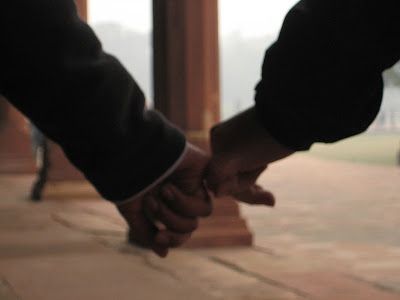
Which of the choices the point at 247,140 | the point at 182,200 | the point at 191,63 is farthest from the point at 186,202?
the point at 191,63

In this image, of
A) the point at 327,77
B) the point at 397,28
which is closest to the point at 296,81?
the point at 327,77

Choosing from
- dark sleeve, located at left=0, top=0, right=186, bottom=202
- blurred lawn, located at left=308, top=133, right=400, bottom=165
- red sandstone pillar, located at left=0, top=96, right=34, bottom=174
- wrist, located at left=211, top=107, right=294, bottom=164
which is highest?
dark sleeve, located at left=0, top=0, right=186, bottom=202

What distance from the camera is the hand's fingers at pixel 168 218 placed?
1.62m

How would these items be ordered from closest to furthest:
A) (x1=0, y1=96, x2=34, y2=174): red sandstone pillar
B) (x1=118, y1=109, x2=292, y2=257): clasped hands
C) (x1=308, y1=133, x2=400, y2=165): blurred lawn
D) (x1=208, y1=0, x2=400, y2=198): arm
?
(x1=208, y1=0, x2=400, y2=198): arm < (x1=118, y1=109, x2=292, y2=257): clasped hands < (x1=0, y1=96, x2=34, y2=174): red sandstone pillar < (x1=308, y1=133, x2=400, y2=165): blurred lawn

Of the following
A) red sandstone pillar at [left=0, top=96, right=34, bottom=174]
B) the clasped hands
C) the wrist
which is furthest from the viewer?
red sandstone pillar at [left=0, top=96, right=34, bottom=174]

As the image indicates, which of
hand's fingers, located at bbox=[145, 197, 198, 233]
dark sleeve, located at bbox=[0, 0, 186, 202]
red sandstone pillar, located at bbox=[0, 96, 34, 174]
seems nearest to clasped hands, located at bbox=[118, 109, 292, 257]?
hand's fingers, located at bbox=[145, 197, 198, 233]

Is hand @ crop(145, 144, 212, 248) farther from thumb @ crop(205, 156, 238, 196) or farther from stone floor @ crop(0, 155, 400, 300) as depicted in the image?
stone floor @ crop(0, 155, 400, 300)

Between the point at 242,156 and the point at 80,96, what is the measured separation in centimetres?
36

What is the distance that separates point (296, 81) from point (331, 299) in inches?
22.6

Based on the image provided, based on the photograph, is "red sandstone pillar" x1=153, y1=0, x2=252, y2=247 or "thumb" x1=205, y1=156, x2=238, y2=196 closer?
"thumb" x1=205, y1=156, x2=238, y2=196

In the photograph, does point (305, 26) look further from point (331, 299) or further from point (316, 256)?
point (316, 256)

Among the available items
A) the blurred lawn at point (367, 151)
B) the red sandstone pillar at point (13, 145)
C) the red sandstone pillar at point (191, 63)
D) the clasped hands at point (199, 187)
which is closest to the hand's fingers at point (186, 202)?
the clasped hands at point (199, 187)

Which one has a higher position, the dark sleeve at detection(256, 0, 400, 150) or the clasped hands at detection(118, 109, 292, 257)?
the dark sleeve at detection(256, 0, 400, 150)

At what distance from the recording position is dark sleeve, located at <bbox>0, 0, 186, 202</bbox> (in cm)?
130
